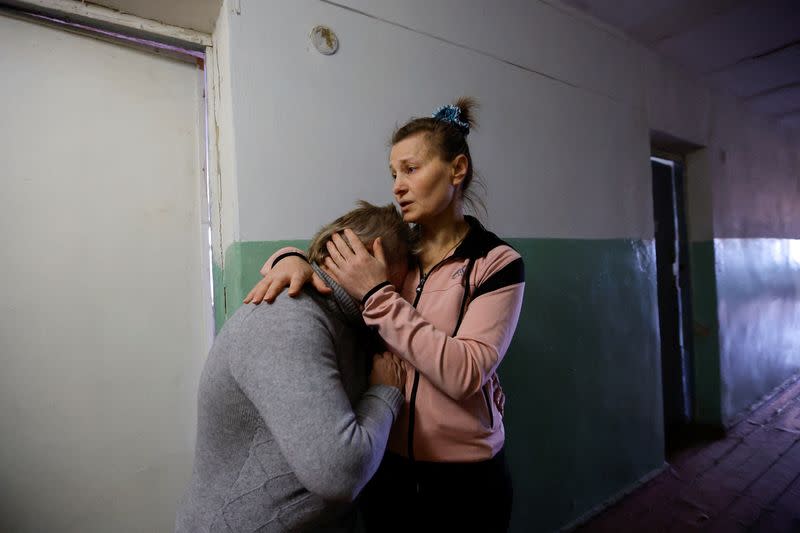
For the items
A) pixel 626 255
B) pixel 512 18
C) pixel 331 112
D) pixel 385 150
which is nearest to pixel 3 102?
pixel 331 112

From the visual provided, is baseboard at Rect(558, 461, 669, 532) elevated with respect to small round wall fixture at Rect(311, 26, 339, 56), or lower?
lower

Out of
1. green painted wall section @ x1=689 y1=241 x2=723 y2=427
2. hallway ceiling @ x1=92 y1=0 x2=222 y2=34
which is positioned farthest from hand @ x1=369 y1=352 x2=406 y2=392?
green painted wall section @ x1=689 y1=241 x2=723 y2=427

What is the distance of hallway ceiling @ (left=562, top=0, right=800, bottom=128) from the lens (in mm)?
2252

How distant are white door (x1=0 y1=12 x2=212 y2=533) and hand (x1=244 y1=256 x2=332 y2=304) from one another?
823 millimetres

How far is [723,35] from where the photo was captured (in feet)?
8.45

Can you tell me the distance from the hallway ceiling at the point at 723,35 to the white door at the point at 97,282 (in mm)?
2193

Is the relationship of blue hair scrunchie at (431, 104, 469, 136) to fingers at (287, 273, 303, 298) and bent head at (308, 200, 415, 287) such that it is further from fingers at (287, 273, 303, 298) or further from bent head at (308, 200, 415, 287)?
fingers at (287, 273, 303, 298)

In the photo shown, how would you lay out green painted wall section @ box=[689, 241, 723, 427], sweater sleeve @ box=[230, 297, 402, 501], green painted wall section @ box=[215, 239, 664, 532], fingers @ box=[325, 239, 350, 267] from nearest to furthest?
sweater sleeve @ box=[230, 297, 402, 501] → fingers @ box=[325, 239, 350, 267] → green painted wall section @ box=[215, 239, 664, 532] → green painted wall section @ box=[689, 241, 723, 427]

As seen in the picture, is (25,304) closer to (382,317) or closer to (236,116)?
Answer: (236,116)

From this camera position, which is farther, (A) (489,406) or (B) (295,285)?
(A) (489,406)

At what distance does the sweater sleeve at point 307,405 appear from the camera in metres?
0.68

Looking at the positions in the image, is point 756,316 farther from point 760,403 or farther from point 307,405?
point 307,405

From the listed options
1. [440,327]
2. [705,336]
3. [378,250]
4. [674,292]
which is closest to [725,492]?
[705,336]

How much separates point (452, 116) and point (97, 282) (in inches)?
51.6
